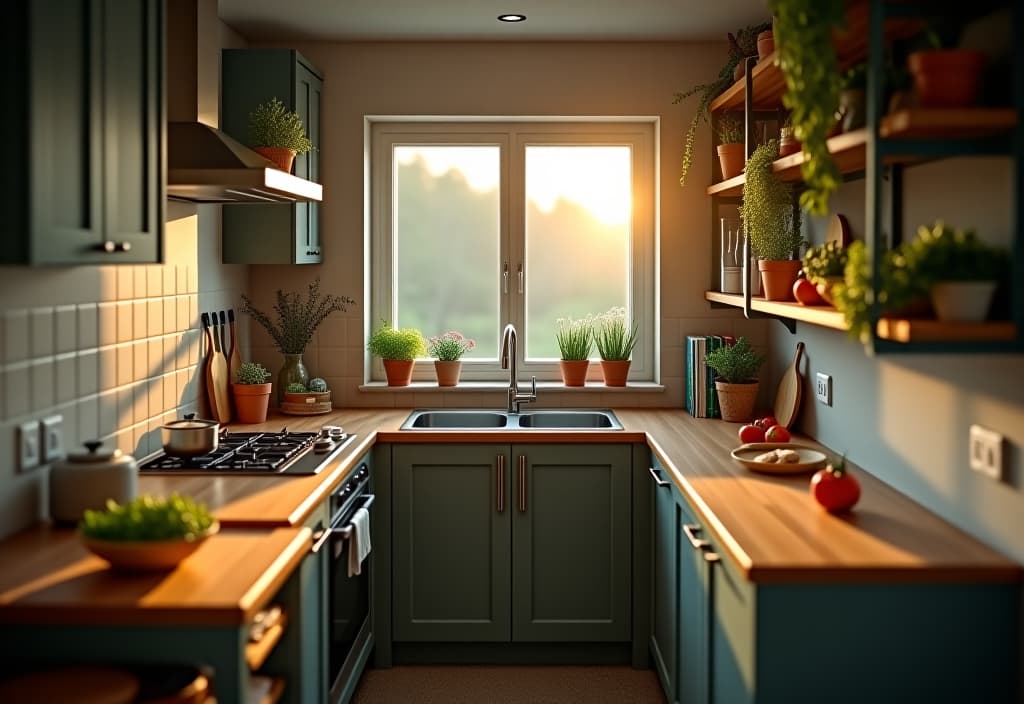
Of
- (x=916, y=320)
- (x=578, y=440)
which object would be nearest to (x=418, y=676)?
(x=578, y=440)

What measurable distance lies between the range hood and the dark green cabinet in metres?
1.20

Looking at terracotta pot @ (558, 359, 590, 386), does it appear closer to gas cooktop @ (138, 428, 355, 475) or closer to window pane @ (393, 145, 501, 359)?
window pane @ (393, 145, 501, 359)

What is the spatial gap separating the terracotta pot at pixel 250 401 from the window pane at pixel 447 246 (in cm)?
85

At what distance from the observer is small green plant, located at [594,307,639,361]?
4.83m

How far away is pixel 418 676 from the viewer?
13.7 feet

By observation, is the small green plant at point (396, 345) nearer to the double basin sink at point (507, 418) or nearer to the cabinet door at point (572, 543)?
the double basin sink at point (507, 418)

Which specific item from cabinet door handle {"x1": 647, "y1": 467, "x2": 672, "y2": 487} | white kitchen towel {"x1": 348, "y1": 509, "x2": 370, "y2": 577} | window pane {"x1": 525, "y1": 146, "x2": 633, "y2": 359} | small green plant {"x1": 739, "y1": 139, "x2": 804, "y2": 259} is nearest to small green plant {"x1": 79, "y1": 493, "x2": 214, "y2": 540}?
white kitchen towel {"x1": 348, "y1": 509, "x2": 370, "y2": 577}

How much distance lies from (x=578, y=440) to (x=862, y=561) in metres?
1.74

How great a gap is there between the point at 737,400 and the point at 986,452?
6.30ft

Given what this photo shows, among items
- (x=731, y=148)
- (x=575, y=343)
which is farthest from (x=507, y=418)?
(x=731, y=148)

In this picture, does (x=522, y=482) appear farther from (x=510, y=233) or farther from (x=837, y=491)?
(x=837, y=491)

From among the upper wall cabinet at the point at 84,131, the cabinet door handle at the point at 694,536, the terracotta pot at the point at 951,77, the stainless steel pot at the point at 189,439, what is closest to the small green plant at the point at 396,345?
the stainless steel pot at the point at 189,439

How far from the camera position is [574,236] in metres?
4.99

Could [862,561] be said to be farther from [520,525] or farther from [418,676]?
[418,676]
